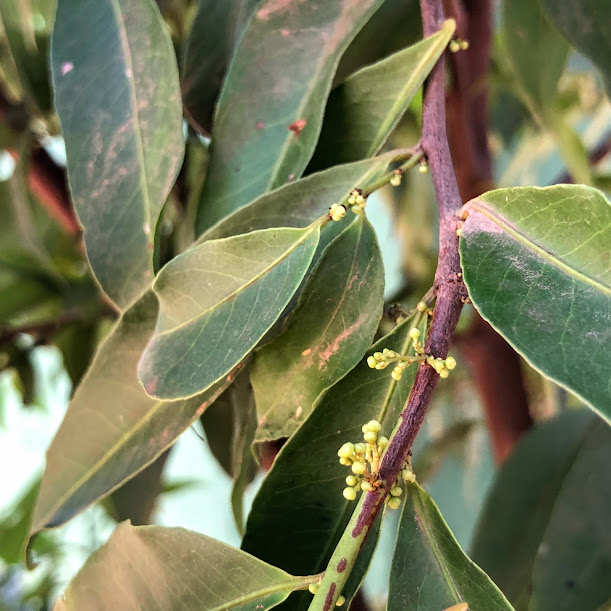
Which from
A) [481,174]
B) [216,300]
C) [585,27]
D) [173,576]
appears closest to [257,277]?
[216,300]

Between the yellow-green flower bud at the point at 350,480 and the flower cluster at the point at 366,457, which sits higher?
the flower cluster at the point at 366,457

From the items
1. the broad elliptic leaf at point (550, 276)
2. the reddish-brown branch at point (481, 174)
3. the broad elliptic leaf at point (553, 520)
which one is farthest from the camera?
the reddish-brown branch at point (481, 174)

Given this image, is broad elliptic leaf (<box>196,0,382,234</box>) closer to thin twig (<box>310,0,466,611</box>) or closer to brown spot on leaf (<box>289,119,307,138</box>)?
brown spot on leaf (<box>289,119,307,138</box>)

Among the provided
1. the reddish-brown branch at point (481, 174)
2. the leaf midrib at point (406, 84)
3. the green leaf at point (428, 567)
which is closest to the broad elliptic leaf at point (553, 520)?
the reddish-brown branch at point (481, 174)

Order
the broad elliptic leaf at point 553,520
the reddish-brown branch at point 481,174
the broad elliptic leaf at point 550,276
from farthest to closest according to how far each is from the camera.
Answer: the reddish-brown branch at point 481,174 → the broad elliptic leaf at point 553,520 → the broad elliptic leaf at point 550,276

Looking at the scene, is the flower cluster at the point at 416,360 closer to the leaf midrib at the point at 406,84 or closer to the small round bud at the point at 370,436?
the small round bud at the point at 370,436

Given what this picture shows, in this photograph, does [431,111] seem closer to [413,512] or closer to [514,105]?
[413,512]

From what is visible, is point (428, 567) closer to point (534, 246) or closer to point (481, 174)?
point (534, 246)
